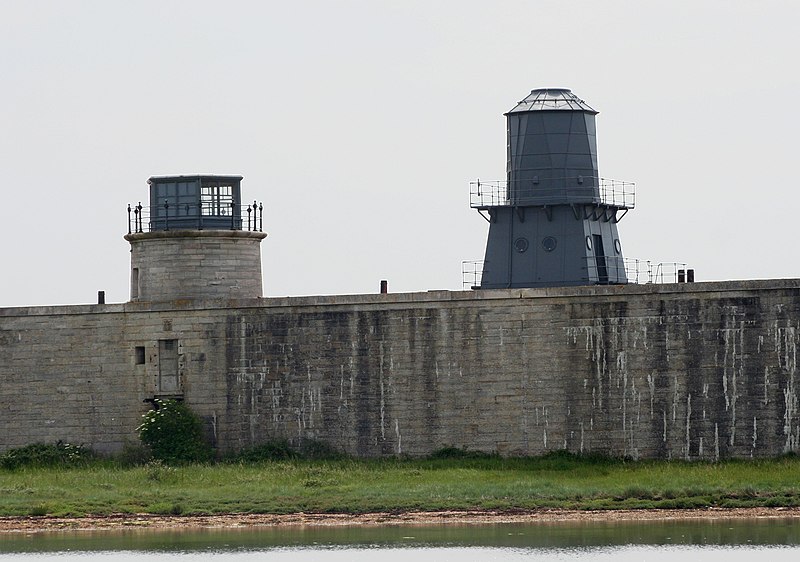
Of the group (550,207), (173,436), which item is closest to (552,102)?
(550,207)

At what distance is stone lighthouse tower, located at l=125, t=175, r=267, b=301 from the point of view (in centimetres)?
4622

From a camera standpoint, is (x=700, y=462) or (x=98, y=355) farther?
(x=98, y=355)

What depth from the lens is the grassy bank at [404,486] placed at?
39.5m

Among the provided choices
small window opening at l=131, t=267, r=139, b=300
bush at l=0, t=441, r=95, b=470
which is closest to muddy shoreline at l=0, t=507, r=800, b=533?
bush at l=0, t=441, r=95, b=470

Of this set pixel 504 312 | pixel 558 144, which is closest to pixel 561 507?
pixel 504 312

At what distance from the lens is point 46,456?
4525 centimetres

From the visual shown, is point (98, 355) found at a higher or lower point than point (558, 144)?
lower

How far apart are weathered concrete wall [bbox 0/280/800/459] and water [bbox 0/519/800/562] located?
15.1 feet

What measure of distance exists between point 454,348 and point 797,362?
718cm

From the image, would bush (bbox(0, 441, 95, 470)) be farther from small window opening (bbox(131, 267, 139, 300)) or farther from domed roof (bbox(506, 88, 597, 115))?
domed roof (bbox(506, 88, 597, 115))

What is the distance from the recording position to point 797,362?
135ft

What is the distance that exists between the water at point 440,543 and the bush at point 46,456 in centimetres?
672

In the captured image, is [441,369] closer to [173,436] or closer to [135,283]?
[173,436]

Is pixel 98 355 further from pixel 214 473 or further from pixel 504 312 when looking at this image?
pixel 504 312
